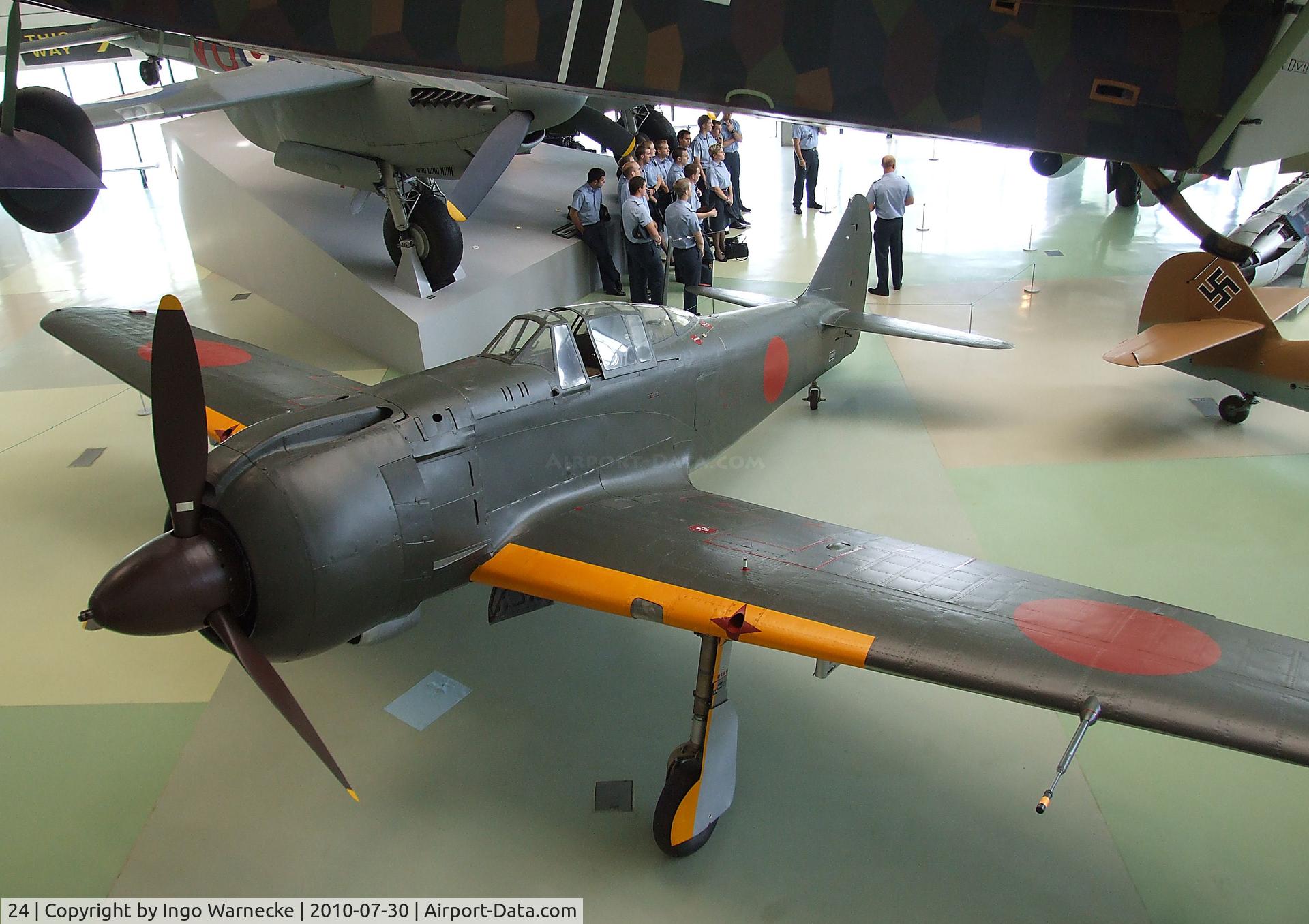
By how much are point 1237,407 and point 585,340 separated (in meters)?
5.55

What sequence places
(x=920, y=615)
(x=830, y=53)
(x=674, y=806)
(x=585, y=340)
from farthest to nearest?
(x=585, y=340), (x=674, y=806), (x=920, y=615), (x=830, y=53)

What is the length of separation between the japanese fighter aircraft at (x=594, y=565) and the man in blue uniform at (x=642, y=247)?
4.42m

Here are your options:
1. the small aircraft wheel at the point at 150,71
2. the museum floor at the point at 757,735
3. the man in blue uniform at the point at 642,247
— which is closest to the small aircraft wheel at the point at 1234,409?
the museum floor at the point at 757,735

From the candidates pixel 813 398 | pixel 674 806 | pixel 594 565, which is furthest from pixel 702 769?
pixel 813 398

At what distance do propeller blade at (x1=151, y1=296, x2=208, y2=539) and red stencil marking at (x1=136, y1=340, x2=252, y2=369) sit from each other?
329 centimetres

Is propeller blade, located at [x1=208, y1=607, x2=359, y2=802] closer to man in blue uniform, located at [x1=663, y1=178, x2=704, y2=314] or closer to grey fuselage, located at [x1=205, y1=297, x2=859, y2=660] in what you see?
grey fuselage, located at [x1=205, y1=297, x2=859, y2=660]

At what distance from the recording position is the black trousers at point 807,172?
45.5ft

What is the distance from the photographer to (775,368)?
6699mm

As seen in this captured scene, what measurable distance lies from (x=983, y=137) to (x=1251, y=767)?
402 centimetres

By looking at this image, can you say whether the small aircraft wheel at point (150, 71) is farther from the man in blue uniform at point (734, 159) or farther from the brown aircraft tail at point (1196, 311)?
the brown aircraft tail at point (1196, 311)

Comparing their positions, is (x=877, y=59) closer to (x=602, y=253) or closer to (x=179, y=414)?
(x=179, y=414)

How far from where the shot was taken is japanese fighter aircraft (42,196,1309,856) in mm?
3301

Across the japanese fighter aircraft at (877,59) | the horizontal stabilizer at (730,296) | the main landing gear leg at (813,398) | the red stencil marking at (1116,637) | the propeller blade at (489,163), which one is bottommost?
the main landing gear leg at (813,398)

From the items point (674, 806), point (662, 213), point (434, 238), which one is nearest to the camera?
point (674, 806)
